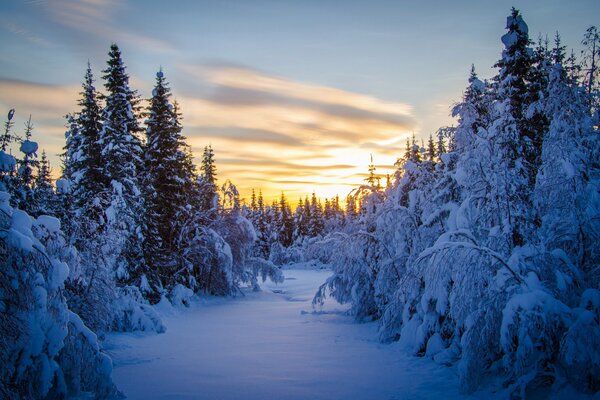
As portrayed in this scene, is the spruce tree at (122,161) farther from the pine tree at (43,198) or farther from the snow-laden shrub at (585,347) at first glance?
the snow-laden shrub at (585,347)

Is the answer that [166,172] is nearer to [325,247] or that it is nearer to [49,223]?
[325,247]

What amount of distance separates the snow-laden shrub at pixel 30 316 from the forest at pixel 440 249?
0.07ft

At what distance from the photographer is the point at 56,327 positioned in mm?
5688

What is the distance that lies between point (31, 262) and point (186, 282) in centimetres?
1875

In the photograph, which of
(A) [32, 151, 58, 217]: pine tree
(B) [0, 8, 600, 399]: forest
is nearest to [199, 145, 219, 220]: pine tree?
(B) [0, 8, 600, 399]: forest

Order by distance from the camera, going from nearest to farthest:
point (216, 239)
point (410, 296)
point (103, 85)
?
point (410, 296)
point (103, 85)
point (216, 239)

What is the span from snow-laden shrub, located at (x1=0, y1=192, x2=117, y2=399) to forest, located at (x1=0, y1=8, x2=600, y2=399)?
20 millimetres

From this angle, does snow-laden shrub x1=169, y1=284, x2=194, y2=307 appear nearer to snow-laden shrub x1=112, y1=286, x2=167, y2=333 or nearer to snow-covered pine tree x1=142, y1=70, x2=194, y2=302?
snow-covered pine tree x1=142, y1=70, x2=194, y2=302

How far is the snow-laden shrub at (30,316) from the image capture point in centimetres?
500

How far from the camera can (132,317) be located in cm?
1372

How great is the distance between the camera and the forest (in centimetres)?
564

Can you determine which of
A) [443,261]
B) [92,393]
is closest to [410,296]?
[443,261]

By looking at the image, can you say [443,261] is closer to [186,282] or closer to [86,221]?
[86,221]

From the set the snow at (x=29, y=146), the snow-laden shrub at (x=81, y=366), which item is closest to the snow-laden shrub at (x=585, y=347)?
the snow-laden shrub at (x=81, y=366)
